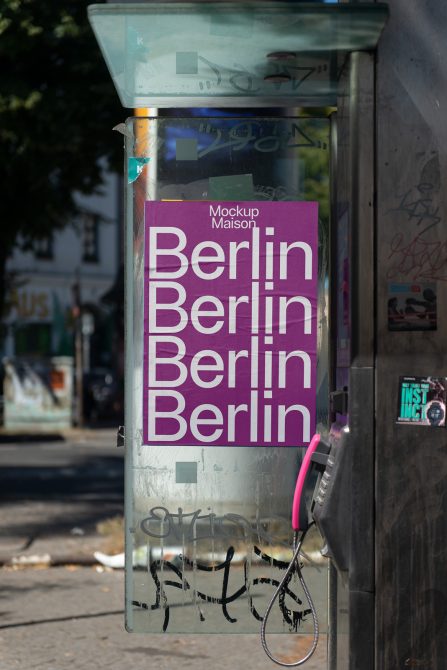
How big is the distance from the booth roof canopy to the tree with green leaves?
7.41 meters

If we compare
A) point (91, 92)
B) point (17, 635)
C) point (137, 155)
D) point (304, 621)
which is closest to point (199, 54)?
point (137, 155)

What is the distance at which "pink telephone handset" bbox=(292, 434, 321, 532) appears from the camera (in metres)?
4.59

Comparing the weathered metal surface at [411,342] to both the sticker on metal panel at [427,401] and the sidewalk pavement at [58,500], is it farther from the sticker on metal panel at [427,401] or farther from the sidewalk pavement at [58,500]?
the sidewalk pavement at [58,500]

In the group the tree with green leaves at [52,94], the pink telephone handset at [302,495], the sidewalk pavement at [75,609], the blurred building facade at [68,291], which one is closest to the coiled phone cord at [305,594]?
the pink telephone handset at [302,495]

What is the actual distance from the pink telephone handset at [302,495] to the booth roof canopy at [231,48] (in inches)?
59.3

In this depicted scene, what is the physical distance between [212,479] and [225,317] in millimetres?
713

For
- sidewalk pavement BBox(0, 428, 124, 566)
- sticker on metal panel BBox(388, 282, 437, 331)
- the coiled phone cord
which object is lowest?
sidewalk pavement BBox(0, 428, 124, 566)

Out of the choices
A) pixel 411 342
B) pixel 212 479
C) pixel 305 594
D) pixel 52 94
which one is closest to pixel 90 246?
pixel 52 94

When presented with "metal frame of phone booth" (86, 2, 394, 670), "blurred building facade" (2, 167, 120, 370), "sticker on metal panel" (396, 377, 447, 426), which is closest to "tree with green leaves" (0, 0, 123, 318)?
"metal frame of phone booth" (86, 2, 394, 670)

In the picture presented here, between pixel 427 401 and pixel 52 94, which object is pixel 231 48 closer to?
pixel 427 401

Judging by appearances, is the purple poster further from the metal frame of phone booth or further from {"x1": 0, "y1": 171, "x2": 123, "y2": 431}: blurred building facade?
{"x1": 0, "y1": 171, "x2": 123, "y2": 431}: blurred building facade

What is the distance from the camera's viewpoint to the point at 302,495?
4605 mm

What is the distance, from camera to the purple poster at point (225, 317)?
5.05 meters

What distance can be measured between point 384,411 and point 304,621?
144cm
